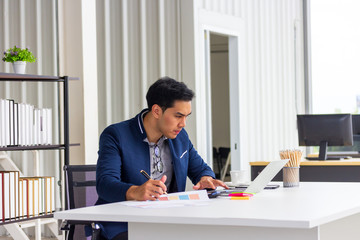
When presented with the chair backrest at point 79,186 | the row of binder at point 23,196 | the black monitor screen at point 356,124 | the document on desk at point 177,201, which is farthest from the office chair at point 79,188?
the black monitor screen at point 356,124

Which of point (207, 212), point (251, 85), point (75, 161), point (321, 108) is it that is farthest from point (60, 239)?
point (321, 108)

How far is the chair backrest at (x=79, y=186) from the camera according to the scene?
10.8 ft

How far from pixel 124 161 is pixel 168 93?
403 millimetres

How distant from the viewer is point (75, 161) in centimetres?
482

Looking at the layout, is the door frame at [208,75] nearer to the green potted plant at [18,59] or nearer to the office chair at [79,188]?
the green potted plant at [18,59]

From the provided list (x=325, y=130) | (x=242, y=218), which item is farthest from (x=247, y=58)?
(x=242, y=218)

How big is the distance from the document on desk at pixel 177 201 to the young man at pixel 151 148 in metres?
0.26

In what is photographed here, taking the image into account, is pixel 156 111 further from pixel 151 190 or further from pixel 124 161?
pixel 151 190

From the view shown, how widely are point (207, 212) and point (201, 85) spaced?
4.49 meters

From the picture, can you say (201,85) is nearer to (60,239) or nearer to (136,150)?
(60,239)

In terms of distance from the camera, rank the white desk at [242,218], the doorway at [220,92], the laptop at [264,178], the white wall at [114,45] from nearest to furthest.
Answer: the white desk at [242,218] → the laptop at [264,178] → the white wall at [114,45] → the doorway at [220,92]

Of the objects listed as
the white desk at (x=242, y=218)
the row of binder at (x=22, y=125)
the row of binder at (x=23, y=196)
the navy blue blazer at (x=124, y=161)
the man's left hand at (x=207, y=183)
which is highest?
the row of binder at (x=22, y=125)

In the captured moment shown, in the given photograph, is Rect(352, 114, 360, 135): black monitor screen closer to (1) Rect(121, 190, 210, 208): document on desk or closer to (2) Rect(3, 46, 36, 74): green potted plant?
(2) Rect(3, 46, 36, 74): green potted plant

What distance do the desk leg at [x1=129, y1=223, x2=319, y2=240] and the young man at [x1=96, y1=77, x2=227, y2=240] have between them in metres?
0.49
